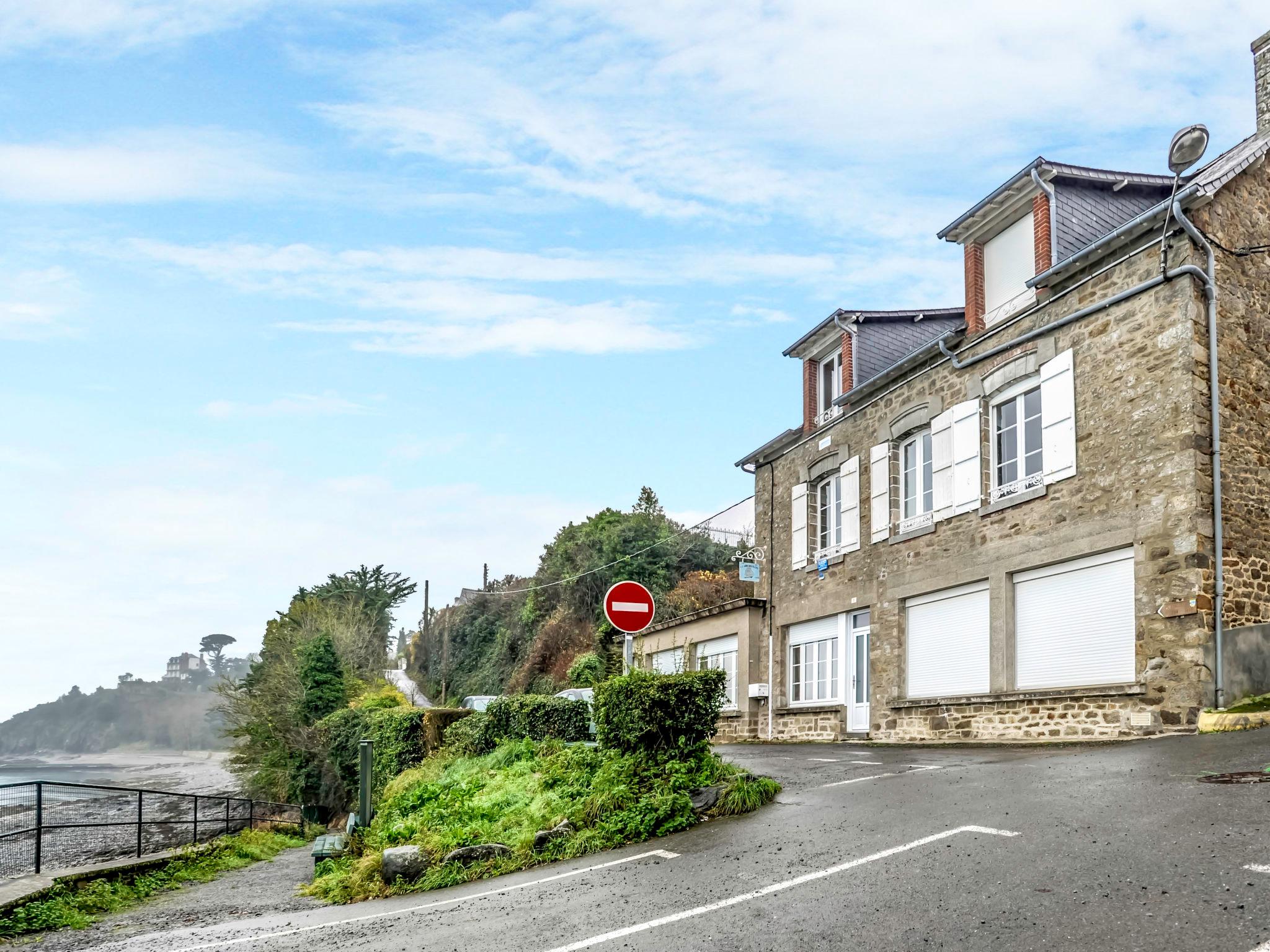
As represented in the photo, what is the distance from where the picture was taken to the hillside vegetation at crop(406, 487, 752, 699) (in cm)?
3438

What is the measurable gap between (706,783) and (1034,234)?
10.6 metres

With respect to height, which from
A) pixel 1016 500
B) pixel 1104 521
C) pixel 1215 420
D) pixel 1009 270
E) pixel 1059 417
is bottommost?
pixel 1104 521

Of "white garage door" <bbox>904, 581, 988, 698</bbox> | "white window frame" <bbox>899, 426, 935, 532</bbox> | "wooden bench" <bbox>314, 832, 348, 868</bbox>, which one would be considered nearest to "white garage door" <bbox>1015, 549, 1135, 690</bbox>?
"white garage door" <bbox>904, 581, 988, 698</bbox>

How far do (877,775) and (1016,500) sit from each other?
6382 mm

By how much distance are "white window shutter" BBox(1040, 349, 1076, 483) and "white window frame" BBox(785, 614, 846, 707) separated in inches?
259

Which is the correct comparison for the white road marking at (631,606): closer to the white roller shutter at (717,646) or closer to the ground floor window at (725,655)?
the ground floor window at (725,655)

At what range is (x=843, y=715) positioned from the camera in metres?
20.9

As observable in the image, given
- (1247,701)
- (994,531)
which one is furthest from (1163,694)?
(994,531)

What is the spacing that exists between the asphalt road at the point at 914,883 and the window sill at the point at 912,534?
810 cm

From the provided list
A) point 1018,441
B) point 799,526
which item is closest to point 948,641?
point 1018,441

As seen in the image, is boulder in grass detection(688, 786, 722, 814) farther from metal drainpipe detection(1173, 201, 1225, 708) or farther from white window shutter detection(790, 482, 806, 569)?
white window shutter detection(790, 482, 806, 569)

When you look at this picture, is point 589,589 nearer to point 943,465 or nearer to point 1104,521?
point 943,465

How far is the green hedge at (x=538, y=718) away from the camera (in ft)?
47.1

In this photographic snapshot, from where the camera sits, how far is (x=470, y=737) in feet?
55.9
